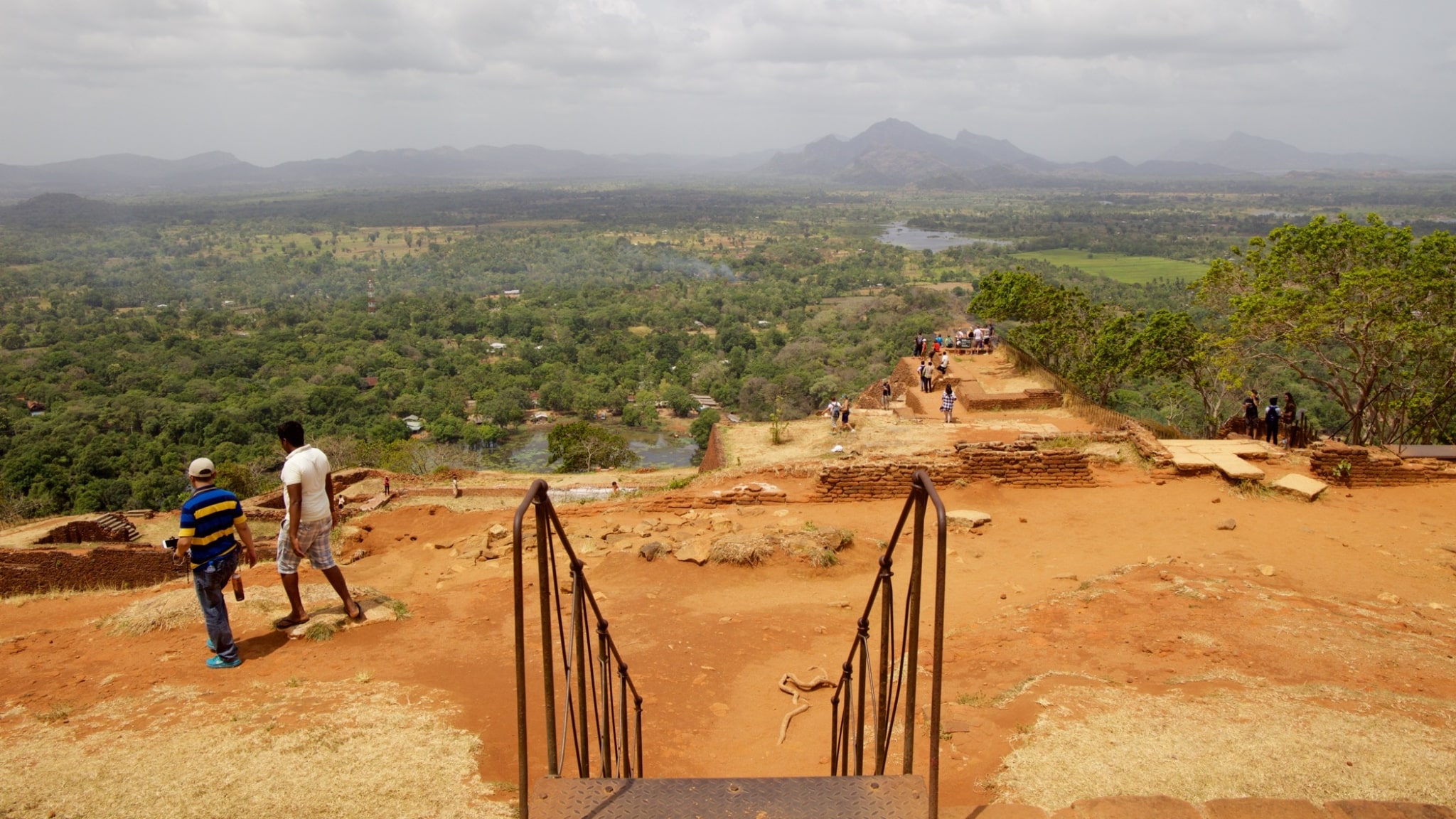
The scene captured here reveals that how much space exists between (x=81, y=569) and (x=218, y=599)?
25.2ft

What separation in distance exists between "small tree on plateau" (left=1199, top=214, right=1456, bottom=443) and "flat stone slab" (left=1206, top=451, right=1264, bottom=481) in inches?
189

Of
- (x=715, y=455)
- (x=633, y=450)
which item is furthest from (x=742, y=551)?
(x=633, y=450)

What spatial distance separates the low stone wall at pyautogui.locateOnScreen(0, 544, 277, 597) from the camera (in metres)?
11.0

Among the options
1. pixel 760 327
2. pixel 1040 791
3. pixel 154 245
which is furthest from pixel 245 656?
pixel 154 245

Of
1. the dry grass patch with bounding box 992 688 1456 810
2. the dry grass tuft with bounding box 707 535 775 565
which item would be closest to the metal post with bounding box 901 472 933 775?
the dry grass patch with bounding box 992 688 1456 810

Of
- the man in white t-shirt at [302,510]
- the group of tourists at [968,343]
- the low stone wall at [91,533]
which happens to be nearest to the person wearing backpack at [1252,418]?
the group of tourists at [968,343]

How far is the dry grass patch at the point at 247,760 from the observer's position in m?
4.23

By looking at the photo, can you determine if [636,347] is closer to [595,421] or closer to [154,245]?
[595,421]

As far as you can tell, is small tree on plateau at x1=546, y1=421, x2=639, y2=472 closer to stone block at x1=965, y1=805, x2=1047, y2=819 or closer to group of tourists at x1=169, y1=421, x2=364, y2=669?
group of tourists at x1=169, y1=421, x2=364, y2=669

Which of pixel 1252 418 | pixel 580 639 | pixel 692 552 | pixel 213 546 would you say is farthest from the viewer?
pixel 1252 418

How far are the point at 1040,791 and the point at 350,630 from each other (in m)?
5.23

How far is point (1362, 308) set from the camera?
1400 cm

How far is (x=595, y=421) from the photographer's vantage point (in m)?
44.8

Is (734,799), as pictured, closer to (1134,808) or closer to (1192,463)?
(1134,808)
